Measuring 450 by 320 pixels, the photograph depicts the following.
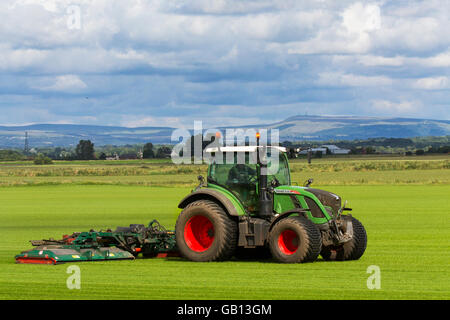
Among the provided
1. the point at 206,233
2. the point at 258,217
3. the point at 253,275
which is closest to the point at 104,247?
the point at 206,233

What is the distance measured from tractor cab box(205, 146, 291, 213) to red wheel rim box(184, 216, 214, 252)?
81 cm

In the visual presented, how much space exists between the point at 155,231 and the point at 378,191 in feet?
113

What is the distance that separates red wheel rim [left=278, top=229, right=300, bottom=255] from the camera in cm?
1527

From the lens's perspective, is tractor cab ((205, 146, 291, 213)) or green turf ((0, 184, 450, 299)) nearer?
green turf ((0, 184, 450, 299))

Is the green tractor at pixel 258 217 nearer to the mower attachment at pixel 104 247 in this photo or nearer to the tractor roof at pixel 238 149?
the tractor roof at pixel 238 149

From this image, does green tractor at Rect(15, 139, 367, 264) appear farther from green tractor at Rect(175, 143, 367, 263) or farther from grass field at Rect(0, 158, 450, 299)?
grass field at Rect(0, 158, 450, 299)

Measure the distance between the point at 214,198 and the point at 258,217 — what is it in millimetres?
974

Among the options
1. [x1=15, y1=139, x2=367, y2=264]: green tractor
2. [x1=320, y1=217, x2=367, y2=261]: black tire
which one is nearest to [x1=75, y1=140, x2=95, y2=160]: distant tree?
[x1=15, y1=139, x2=367, y2=264]: green tractor

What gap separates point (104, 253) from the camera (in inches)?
636

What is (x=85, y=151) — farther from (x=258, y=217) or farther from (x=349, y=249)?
(x=349, y=249)

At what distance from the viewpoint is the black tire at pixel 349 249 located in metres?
16.1

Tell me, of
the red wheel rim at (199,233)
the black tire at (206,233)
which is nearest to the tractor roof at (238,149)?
the black tire at (206,233)

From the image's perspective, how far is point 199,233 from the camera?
647 inches
